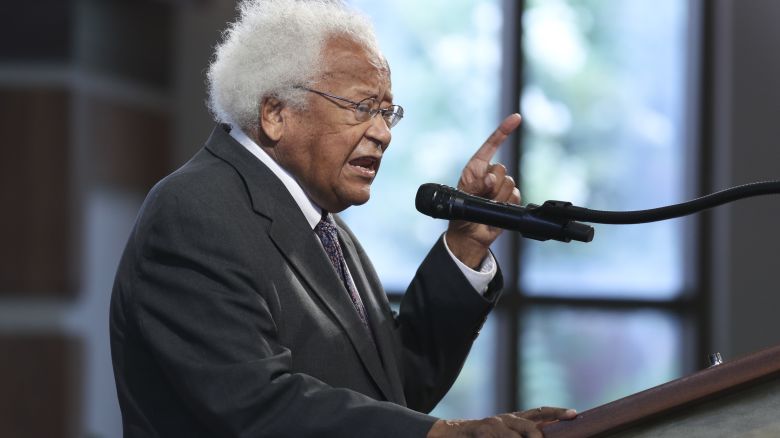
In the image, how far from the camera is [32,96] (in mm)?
3893

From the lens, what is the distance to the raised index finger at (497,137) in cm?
194

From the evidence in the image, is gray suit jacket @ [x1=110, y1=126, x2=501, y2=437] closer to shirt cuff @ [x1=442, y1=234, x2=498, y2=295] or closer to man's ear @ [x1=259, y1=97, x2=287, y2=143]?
man's ear @ [x1=259, y1=97, x2=287, y2=143]

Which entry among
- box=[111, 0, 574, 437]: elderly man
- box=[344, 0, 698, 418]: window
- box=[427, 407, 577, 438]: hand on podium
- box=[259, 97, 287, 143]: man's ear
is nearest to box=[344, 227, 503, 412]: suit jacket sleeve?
box=[111, 0, 574, 437]: elderly man

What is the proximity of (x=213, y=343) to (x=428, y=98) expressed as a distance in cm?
345

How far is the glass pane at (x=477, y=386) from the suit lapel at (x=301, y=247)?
301cm

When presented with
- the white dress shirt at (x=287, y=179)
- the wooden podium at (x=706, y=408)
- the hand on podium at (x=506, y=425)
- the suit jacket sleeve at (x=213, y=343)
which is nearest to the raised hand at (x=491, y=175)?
the white dress shirt at (x=287, y=179)

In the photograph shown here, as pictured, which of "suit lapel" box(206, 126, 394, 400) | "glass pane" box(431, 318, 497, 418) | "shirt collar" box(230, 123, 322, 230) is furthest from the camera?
"glass pane" box(431, 318, 497, 418)

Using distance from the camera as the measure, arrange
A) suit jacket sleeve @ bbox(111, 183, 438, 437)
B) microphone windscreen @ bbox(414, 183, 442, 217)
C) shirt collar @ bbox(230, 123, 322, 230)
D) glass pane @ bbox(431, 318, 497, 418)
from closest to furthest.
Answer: suit jacket sleeve @ bbox(111, 183, 438, 437) < microphone windscreen @ bbox(414, 183, 442, 217) < shirt collar @ bbox(230, 123, 322, 230) < glass pane @ bbox(431, 318, 497, 418)

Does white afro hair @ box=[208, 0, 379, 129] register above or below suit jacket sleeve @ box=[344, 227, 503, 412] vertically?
above

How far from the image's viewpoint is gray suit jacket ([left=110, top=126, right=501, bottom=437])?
4.86 ft

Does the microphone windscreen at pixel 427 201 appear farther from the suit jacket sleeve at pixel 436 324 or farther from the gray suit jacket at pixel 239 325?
the suit jacket sleeve at pixel 436 324

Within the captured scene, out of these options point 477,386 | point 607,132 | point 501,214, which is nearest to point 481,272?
point 501,214

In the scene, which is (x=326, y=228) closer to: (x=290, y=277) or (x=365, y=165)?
(x=365, y=165)

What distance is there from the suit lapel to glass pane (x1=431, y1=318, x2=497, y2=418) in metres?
3.01
